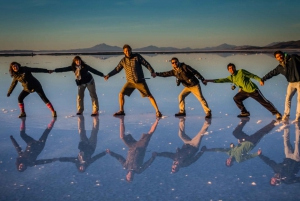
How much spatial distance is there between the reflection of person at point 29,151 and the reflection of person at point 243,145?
3113mm

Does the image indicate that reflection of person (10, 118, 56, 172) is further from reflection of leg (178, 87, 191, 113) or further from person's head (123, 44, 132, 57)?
reflection of leg (178, 87, 191, 113)

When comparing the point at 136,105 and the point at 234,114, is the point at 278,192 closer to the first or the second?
the point at 234,114

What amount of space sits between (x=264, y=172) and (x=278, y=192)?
0.81 m

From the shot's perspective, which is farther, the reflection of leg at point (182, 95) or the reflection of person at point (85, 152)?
the reflection of leg at point (182, 95)

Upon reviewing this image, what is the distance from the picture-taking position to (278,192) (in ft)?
15.1

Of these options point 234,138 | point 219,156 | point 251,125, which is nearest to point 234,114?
point 251,125

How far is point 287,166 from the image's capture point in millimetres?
5688

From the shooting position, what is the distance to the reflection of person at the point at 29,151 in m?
6.15

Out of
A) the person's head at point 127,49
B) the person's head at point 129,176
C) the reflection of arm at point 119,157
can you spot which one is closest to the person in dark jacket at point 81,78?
the person's head at point 127,49

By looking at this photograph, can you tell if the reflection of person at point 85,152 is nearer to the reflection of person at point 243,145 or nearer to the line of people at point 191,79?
the line of people at point 191,79

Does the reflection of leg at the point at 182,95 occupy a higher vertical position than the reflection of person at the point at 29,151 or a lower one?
higher

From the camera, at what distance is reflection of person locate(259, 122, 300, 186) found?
16.6 ft

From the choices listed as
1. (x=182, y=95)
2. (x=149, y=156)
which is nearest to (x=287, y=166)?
(x=149, y=156)

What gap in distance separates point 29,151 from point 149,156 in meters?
2.34
